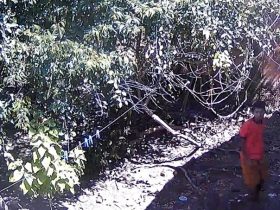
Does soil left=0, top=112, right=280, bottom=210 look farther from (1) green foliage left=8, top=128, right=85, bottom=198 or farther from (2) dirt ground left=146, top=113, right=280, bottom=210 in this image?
(1) green foliage left=8, top=128, right=85, bottom=198

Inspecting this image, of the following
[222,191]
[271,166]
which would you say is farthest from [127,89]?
[271,166]

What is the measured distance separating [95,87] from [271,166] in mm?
3144

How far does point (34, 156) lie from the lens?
4.55m

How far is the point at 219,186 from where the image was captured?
605 cm

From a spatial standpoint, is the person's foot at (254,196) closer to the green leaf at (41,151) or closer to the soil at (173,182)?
the soil at (173,182)

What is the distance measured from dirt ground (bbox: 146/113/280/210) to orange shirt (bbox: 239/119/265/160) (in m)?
0.56

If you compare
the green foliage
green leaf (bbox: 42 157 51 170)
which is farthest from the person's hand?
green leaf (bbox: 42 157 51 170)

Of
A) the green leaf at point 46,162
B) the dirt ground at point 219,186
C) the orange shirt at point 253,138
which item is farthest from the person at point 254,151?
the green leaf at point 46,162

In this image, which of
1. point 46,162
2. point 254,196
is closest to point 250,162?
point 254,196

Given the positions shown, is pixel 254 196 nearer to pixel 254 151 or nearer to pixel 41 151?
pixel 254 151

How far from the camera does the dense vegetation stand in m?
4.07

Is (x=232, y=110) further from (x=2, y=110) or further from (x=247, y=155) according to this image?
(x=2, y=110)

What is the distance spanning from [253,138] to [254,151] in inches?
6.0

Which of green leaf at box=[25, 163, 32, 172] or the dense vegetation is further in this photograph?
green leaf at box=[25, 163, 32, 172]
